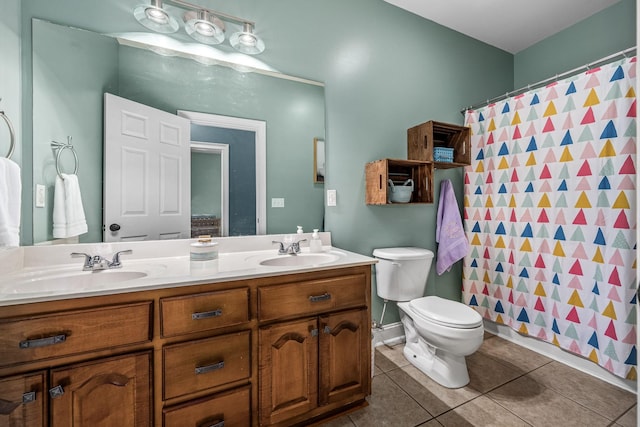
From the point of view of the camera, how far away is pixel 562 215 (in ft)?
6.14

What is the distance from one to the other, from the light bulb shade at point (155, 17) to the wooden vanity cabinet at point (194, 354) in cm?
142

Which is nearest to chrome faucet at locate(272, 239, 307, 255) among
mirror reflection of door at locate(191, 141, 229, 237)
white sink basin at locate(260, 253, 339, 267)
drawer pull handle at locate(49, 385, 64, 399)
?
white sink basin at locate(260, 253, 339, 267)

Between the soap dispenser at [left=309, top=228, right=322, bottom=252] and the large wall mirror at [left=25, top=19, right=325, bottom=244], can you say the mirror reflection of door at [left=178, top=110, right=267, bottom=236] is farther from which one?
the soap dispenser at [left=309, top=228, right=322, bottom=252]

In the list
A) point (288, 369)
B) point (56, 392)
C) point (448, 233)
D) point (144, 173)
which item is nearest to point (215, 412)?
point (288, 369)

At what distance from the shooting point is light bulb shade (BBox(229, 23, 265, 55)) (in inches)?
64.9

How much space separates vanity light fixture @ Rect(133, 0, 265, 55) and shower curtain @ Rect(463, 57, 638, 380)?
1991 millimetres

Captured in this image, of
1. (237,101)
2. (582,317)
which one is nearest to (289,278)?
(237,101)

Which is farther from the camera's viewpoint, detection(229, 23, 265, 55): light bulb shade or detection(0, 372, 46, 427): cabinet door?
detection(229, 23, 265, 55): light bulb shade

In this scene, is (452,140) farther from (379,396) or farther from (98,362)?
(98,362)

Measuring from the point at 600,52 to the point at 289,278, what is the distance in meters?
3.07

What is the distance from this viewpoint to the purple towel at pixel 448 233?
2262 millimetres

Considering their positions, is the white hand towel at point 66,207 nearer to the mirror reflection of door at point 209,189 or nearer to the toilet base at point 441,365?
the mirror reflection of door at point 209,189

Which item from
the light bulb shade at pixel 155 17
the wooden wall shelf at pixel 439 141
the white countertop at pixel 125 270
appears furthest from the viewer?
the wooden wall shelf at pixel 439 141

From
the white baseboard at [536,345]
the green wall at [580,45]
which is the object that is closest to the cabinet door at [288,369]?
the white baseboard at [536,345]
